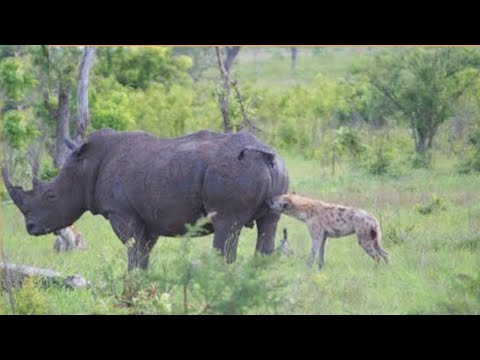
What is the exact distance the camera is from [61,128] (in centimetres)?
1301

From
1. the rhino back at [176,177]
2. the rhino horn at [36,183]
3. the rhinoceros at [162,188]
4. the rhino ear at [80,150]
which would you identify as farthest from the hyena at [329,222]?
the rhino horn at [36,183]

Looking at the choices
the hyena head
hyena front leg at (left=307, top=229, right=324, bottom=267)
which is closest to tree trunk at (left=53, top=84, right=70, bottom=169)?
the hyena head

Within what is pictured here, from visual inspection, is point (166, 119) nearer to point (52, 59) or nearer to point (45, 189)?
point (52, 59)

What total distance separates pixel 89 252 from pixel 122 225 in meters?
1.56

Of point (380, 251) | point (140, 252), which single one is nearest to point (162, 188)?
point (140, 252)

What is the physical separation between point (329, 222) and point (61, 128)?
4316 millimetres

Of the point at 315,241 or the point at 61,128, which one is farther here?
the point at 61,128

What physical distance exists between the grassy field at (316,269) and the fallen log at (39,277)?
141mm

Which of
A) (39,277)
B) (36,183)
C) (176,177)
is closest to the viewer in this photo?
(39,277)

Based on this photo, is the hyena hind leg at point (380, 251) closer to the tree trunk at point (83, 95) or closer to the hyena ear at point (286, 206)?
the hyena ear at point (286, 206)

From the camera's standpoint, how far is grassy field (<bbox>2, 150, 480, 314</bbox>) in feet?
28.3

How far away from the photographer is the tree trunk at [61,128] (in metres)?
12.9

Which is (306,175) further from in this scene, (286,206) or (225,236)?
(225,236)
